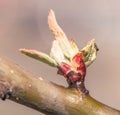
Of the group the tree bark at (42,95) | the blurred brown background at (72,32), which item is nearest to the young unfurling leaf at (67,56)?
the tree bark at (42,95)

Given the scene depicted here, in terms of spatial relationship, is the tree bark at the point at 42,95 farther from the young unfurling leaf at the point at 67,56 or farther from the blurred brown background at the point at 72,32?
the blurred brown background at the point at 72,32

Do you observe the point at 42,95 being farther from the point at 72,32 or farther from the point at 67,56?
the point at 72,32

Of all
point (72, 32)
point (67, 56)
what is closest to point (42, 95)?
point (67, 56)

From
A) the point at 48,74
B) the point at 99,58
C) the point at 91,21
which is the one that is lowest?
the point at 48,74

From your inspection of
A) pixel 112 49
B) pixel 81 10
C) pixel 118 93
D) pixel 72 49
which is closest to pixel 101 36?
pixel 112 49

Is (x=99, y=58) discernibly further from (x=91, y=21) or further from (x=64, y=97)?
(x=64, y=97)

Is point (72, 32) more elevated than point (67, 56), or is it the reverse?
point (72, 32)
